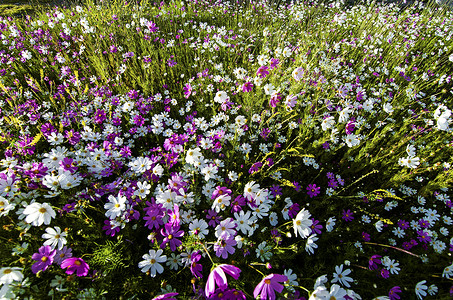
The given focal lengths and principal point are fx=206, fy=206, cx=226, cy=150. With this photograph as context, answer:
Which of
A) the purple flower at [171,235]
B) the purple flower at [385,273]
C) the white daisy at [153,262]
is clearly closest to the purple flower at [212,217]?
the purple flower at [171,235]

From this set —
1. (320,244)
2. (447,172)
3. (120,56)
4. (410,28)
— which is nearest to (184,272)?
(320,244)

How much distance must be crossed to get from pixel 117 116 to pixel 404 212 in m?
3.50

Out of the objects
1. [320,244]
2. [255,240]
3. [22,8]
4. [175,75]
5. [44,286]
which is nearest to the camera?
[44,286]

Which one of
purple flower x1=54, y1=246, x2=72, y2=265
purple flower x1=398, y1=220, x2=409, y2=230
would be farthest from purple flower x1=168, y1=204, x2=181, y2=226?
purple flower x1=398, y1=220, x2=409, y2=230

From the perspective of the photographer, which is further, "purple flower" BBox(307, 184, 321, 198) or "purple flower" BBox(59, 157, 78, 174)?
"purple flower" BBox(307, 184, 321, 198)

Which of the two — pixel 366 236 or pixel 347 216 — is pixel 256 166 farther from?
pixel 366 236

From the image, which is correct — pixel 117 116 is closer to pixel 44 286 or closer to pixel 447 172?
pixel 44 286

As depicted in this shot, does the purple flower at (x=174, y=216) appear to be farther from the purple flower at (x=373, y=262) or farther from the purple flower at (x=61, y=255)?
the purple flower at (x=373, y=262)

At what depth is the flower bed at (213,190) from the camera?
138 centimetres

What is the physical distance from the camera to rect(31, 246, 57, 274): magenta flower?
118 centimetres

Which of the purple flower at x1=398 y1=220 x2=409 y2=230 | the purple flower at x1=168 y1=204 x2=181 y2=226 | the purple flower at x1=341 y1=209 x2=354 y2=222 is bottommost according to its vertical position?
the purple flower at x1=398 y1=220 x2=409 y2=230

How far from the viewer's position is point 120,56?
11.8 feet

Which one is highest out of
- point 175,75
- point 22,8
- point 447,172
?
point 22,8

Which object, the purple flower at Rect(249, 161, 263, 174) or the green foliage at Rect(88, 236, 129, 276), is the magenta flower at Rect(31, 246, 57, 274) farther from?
the purple flower at Rect(249, 161, 263, 174)
